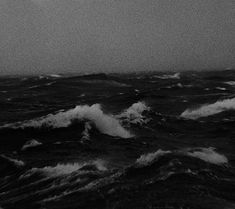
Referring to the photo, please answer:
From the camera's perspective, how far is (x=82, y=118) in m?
26.3

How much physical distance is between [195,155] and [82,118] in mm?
9548

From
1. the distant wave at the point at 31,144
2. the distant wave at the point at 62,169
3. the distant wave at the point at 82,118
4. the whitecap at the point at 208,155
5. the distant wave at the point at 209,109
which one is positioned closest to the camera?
the distant wave at the point at 62,169

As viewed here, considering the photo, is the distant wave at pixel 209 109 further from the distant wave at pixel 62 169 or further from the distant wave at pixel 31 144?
the distant wave at pixel 62 169

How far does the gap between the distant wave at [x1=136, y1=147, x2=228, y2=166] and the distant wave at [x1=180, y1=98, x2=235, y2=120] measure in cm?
1001

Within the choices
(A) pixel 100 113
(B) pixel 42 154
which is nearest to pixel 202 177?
(B) pixel 42 154

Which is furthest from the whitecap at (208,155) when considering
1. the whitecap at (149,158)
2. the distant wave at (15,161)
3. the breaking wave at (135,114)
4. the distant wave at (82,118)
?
the breaking wave at (135,114)

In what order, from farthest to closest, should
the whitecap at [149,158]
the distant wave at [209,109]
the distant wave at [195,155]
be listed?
the distant wave at [209,109], the distant wave at [195,155], the whitecap at [149,158]

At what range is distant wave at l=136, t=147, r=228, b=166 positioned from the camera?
1734 centimetres

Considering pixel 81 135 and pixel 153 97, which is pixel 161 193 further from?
pixel 153 97

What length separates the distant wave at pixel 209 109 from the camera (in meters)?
30.5

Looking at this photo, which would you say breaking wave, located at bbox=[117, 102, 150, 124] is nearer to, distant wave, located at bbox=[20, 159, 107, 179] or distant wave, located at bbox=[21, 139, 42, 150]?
distant wave, located at bbox=[21, 139, 42, 150]

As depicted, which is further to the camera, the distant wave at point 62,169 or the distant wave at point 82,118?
the distant wave at point 82,118

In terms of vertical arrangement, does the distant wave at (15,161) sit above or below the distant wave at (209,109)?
above

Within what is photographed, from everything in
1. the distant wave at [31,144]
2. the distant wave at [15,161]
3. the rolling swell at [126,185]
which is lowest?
the distant wave at [31,144]
